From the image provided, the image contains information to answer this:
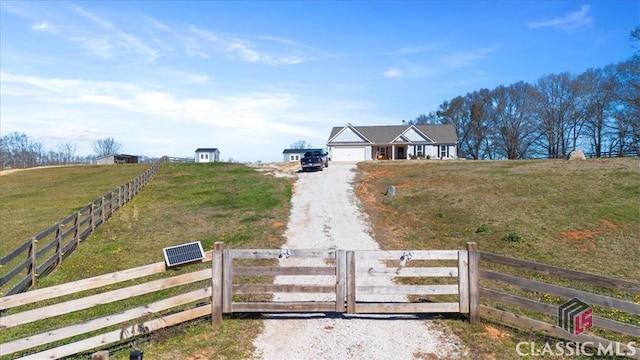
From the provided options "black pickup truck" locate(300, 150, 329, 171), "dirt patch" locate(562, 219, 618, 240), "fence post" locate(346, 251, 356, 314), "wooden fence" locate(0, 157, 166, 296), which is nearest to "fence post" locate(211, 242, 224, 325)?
"fence post" locate(346, 251, 356, 314)

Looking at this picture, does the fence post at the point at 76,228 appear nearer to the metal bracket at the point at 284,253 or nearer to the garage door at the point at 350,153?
the metal bracket at the point at 284,253

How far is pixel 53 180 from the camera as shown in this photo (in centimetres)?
3922

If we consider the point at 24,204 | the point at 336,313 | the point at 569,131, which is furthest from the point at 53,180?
the point at 569,131

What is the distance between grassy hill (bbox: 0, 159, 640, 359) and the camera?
6613mm

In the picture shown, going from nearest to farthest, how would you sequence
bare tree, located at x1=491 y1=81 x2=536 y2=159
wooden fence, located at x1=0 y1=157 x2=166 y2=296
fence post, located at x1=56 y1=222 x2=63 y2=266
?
wooden fence, located at x1=0 y1=157 x2=166 y2=296, fence post, located at x1=56 y1=222 x2=63 y2=266, bare tree, located at x1=491 y1=81 x2=536 y2=159

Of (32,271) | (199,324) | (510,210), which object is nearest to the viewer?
(199,324)

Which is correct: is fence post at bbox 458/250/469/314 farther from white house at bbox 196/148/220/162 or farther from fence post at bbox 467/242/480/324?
white house at bbox 196/148/220/162

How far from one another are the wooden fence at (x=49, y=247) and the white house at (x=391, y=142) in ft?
113

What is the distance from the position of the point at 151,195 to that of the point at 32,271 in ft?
52.3

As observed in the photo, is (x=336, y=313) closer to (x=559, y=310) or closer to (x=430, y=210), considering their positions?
(x=559, y=310)

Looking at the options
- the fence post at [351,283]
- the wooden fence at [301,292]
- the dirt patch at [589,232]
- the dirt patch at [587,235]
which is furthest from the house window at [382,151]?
the fence post at [351,283]

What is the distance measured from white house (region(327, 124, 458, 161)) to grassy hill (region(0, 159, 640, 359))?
25.8 meters

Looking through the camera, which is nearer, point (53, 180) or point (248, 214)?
point (248, 214)

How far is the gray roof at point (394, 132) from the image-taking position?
55.0 meters
